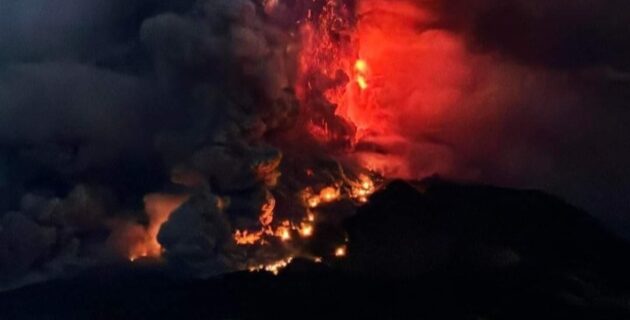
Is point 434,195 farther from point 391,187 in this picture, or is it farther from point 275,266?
point 275,266

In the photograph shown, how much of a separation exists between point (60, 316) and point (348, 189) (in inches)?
354

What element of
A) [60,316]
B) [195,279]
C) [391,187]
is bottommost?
[60,316]

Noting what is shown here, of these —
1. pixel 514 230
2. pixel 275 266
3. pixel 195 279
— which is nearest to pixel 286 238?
pixel 275 266

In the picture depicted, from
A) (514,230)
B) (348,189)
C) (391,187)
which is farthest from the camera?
(514,230)

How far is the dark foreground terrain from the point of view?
81.7ft

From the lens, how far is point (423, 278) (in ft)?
89.1

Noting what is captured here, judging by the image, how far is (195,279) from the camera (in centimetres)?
2391

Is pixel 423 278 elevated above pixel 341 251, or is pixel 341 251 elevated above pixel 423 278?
pixel 341 251

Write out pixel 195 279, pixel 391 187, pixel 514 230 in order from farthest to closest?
pixel 514 230 < pixel 391 187 < pixel 195 279

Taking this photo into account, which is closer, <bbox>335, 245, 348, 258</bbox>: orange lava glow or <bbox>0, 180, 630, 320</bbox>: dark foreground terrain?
<bbox>0, 180, 630, 320</bbox>: dark foreground terrain

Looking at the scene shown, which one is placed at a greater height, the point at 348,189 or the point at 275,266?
the point at 348,189

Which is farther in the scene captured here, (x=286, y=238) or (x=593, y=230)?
(x=593, y=230)

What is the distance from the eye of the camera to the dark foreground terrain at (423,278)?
2489 centimetres

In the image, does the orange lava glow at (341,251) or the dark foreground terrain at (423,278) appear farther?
the orange lava glow at (341,251)
